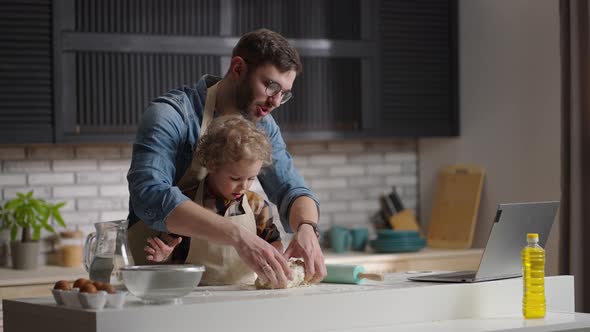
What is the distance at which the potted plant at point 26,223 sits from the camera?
5094 mm

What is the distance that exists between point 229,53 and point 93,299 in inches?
126

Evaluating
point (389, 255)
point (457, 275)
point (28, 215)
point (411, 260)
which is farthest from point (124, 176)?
point (457, 275)

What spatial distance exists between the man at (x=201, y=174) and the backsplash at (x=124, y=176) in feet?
6.86

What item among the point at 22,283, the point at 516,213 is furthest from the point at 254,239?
the point at 22,283

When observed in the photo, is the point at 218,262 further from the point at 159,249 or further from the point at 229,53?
the point at 229,53

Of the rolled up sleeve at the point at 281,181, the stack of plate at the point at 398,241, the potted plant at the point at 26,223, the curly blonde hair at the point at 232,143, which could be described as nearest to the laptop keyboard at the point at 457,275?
the rolled up sleeve at the point at 281,181

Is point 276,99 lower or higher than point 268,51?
lower

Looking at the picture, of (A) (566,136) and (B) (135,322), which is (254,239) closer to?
(B) (135,322)

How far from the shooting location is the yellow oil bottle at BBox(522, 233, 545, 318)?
302 cm

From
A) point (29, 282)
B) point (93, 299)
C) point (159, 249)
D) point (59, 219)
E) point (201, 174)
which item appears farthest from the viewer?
point (59, 219)

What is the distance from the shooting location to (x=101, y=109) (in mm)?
5309

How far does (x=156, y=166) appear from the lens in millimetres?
3143

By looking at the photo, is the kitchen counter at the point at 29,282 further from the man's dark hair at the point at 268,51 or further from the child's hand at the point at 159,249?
the man's dark hair at the point at 268,51

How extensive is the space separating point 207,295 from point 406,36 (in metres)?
3.58
